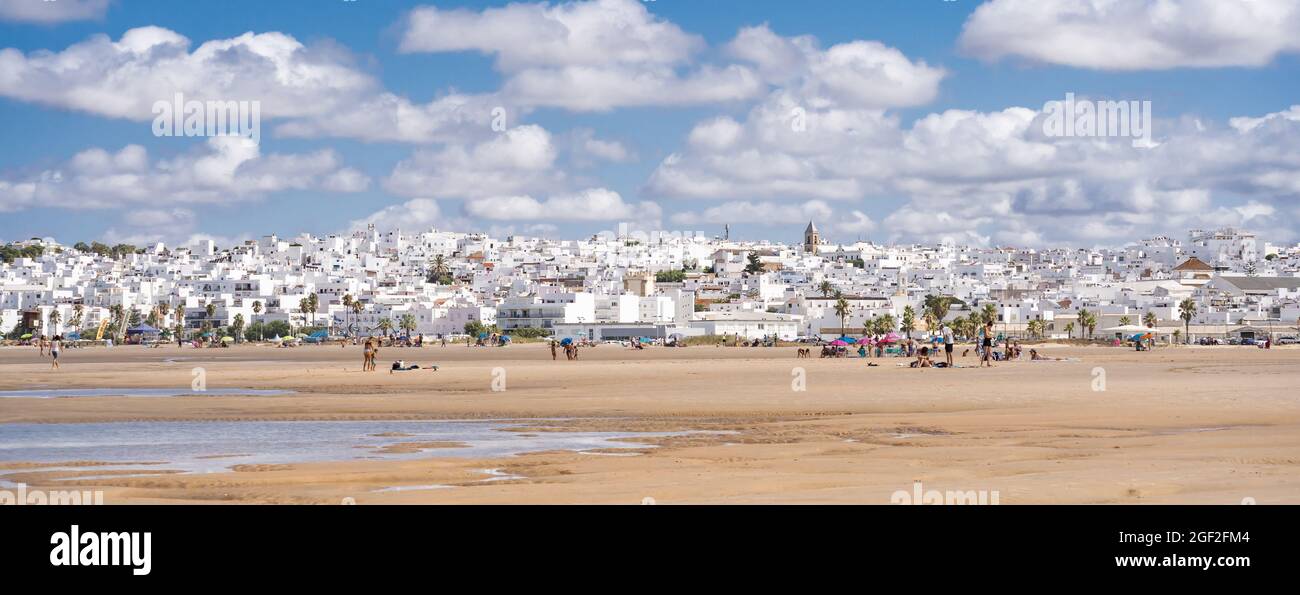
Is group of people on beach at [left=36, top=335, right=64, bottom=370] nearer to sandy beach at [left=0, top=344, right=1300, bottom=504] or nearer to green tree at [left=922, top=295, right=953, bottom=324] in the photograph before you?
sandy beach at [left=0, top=344, right=1300, bottom=504]

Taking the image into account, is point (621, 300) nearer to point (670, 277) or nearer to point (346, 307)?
point (346, 307)

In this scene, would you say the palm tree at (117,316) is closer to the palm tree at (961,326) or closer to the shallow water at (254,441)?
the palm tree at (961,326)

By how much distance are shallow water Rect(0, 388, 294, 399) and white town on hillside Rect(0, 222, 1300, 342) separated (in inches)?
2821

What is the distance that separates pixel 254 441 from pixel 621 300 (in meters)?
95.3

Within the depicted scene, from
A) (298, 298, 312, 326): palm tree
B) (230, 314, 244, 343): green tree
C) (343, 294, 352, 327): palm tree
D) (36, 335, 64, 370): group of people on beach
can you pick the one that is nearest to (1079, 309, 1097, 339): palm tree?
(343, 294, 352, 327): palm tree

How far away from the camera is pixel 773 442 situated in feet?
49.6

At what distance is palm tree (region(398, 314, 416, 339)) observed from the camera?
4480 inches

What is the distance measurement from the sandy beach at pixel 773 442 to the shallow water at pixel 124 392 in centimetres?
47

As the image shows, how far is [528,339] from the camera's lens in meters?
100
